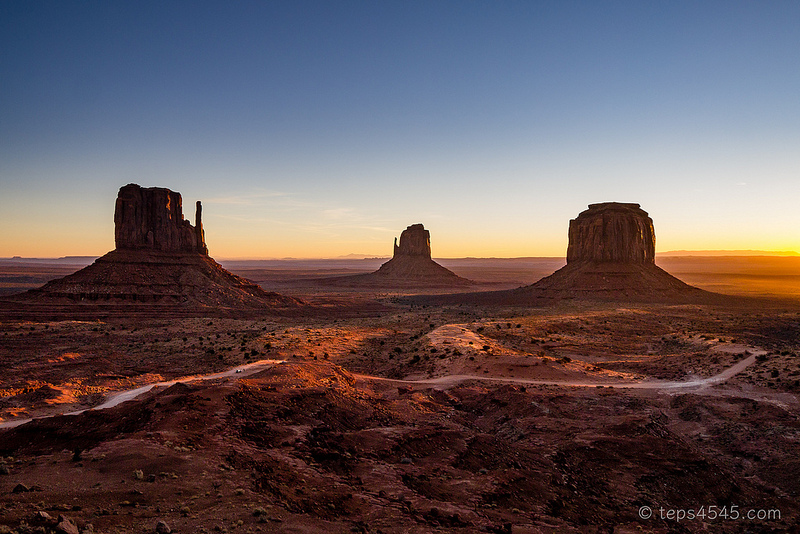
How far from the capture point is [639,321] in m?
51.4

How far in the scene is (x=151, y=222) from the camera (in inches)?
2522

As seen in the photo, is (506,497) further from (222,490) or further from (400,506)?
(222,490)

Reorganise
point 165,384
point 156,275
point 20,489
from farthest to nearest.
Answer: point 156,275 → point 165,384 → point 20,489

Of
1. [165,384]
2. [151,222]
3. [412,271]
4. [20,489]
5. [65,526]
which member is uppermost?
[151,222]

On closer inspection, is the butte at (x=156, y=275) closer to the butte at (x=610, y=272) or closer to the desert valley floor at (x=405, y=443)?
the desert valley floor at (x=405, y=443)

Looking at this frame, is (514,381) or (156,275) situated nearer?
(514,381)

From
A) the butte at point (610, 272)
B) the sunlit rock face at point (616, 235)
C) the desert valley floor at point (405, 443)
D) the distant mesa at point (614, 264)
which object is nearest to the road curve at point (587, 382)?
the desert valley floor at point (405, 443)

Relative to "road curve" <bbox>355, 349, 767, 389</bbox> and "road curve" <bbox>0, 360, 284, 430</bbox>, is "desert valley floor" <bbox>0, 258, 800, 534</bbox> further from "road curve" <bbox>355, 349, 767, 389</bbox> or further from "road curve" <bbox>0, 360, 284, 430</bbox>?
"road curve" <bbox>0, 360, 284, 430</bbox>

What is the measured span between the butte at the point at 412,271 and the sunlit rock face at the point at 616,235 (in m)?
46.2

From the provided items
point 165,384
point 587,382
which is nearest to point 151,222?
point 165,384

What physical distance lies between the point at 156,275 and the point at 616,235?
8000 cm

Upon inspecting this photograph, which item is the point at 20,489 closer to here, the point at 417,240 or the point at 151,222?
the point at 151,222

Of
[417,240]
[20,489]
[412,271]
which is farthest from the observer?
[417,240]

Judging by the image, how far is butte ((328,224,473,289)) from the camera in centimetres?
13096
